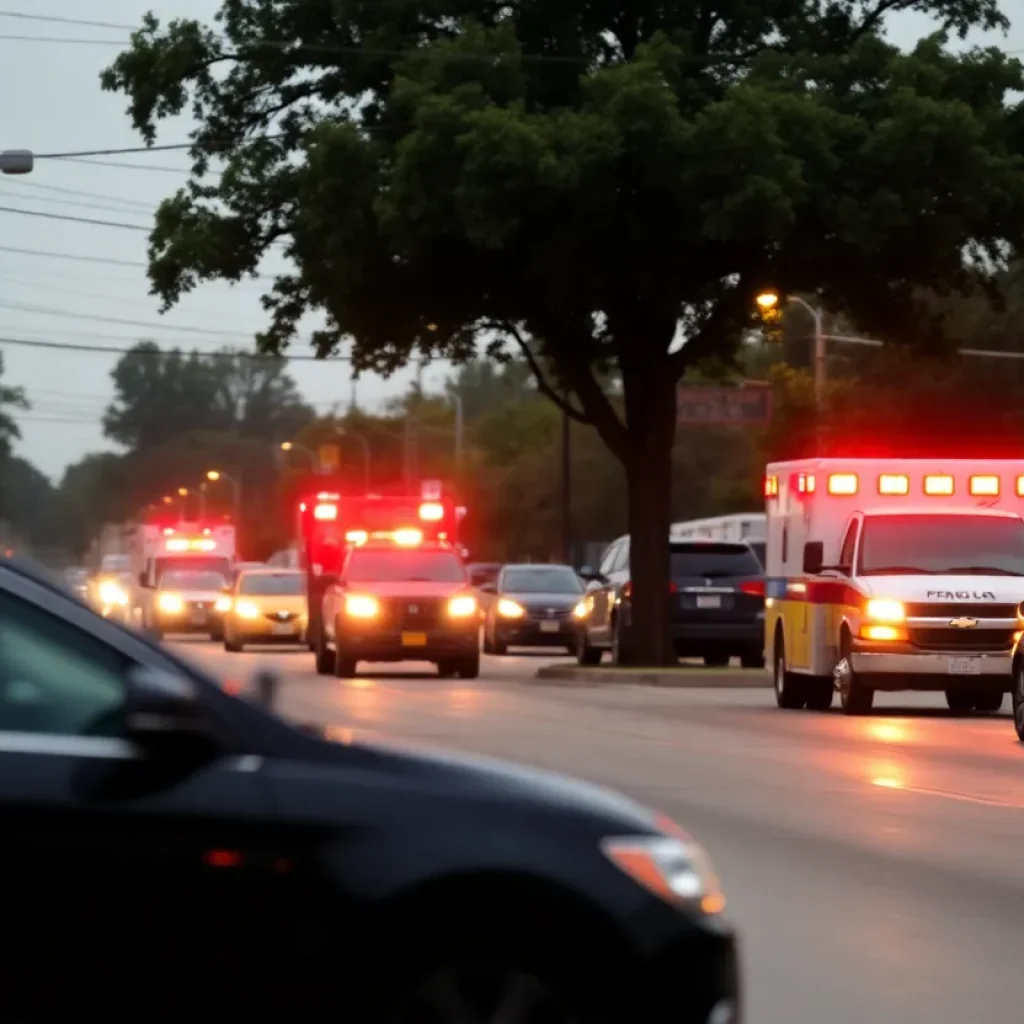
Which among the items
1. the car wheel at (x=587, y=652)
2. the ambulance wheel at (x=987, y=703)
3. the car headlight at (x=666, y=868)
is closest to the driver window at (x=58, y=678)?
the car headlight at (x=666, y=868)

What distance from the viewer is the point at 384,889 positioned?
6.10 meters

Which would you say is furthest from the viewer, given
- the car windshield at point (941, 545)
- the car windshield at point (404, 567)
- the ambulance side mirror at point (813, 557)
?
the car windshield at point (404, 567)

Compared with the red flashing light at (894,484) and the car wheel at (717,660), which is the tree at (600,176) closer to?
the car wheel at (717,660)

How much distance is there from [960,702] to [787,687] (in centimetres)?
190

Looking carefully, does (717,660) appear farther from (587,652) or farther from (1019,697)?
(1019,697)

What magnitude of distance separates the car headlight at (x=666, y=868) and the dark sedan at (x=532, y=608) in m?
44.1

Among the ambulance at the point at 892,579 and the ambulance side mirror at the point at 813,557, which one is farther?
the ambulance side mirror at the point at 813,557

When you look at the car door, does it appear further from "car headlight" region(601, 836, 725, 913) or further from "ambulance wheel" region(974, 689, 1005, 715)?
"ambulance wheel" region(974, 689, 1005, 715)

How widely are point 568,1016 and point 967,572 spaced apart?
21843mm

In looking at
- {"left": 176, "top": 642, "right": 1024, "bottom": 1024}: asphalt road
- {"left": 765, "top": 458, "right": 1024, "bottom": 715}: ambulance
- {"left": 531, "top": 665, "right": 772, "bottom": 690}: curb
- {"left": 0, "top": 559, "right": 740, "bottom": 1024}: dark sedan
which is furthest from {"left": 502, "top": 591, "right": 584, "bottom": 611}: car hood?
{"left": 0, "top": 559, "right": 740, "bottom": 1024}: dark sedan

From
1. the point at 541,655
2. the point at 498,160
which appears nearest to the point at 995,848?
the point at 498,160

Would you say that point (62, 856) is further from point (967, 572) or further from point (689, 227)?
point (689, 227)

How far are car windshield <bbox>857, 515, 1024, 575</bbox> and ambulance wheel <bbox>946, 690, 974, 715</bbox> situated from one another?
1896 millimetres

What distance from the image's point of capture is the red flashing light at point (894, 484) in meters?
29.4
